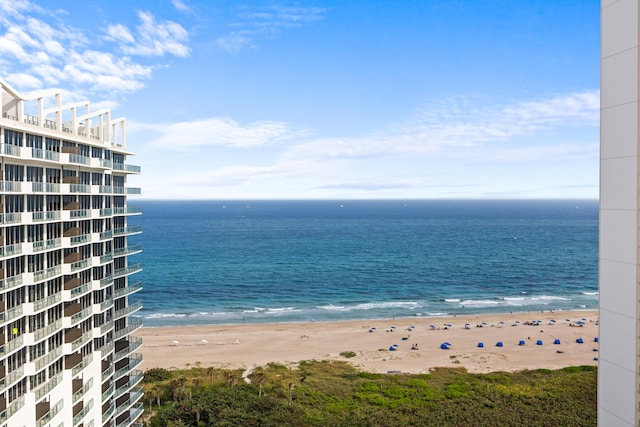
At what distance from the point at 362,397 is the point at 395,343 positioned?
24369mm

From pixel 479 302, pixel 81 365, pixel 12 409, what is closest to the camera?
pixel 12 409

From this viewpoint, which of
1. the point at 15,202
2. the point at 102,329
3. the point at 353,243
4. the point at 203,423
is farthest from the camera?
the point at 353,243

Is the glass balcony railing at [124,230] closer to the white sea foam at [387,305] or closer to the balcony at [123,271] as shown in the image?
the balcony at [123,271]

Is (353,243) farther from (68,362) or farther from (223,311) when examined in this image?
(68,362)

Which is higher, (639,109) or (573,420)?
(639,109)

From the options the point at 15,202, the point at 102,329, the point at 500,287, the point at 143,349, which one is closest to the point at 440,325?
the point at 500,287

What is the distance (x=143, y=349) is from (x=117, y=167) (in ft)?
124

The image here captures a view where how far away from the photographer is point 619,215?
13.4m

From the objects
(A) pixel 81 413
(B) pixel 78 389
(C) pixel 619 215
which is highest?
(C) pixel 619 215

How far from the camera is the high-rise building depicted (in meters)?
26.8

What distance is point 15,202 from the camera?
27125 mm

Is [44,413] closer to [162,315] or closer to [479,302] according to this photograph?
[162,315]

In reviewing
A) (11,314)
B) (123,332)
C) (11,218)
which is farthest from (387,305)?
(11,218)

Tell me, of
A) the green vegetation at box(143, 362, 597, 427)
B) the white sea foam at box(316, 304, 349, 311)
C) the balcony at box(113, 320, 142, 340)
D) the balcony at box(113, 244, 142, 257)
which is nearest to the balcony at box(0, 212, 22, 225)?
the balcony at box(113, 244, 142, 257)
